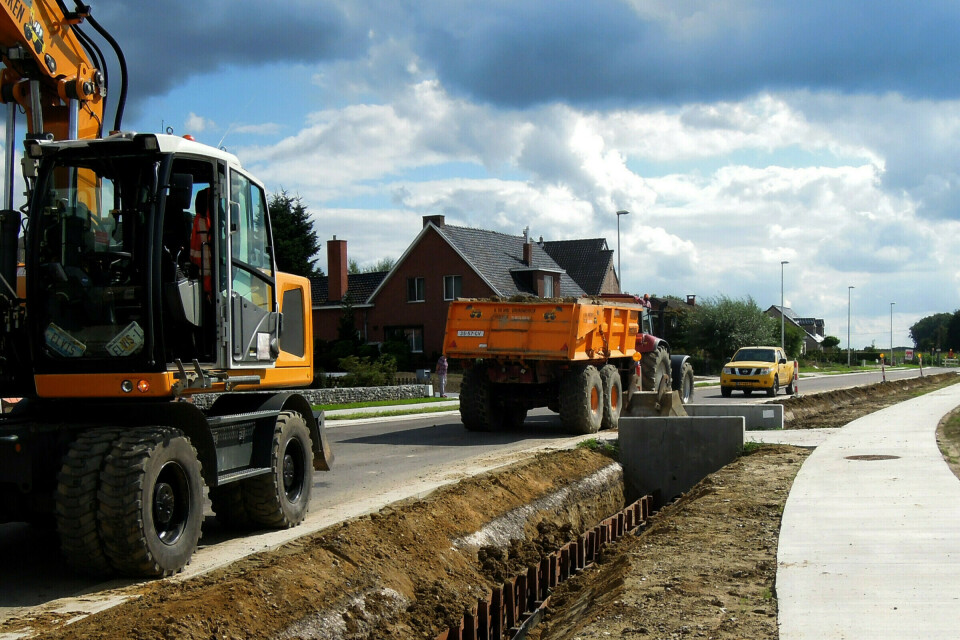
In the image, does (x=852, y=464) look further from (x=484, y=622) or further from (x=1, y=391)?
(x=1, y=391)

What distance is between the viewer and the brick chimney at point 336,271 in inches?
2128

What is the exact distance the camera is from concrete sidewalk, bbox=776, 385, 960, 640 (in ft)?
18.5

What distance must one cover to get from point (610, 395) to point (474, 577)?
34.6 ft

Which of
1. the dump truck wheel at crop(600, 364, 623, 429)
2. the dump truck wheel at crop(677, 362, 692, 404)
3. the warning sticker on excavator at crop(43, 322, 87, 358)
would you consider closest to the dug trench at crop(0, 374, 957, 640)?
the warning sticker on excavator at crop(43, 322, 87, 358)

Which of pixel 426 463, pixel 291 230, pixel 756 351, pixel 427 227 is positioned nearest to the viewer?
pixel 426 463

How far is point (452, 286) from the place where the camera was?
166 ft

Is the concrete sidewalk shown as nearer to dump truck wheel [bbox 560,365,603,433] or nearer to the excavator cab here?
the excavator cab

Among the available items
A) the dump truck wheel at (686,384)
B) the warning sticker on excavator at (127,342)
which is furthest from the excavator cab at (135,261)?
the dump truck wheel at (686,384)

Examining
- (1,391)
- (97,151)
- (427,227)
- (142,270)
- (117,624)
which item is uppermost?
(427,227)

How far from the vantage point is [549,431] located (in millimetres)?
19391

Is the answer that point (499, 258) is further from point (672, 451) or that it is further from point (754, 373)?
point (672, 451)

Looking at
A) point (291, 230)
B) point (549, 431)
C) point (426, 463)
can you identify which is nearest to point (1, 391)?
point (426, 463)

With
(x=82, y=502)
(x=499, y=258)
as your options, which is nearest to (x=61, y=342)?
(x=82, y=502)

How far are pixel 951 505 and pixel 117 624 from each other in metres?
7.51
